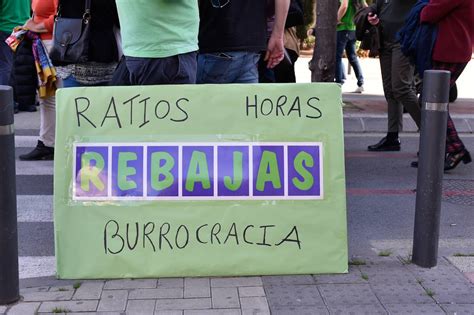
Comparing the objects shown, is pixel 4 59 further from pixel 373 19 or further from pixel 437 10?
pixel 437 10

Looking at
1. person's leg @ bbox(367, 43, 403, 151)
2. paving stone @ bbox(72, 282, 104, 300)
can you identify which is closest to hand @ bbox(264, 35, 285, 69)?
paving stone @ bbox(72, 282, 104, 300)

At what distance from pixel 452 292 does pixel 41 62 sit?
174 inches

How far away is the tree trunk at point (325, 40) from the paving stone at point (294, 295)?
306cm

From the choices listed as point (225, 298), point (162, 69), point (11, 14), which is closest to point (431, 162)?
point (225, 298)

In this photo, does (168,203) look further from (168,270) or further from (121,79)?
(121,79)

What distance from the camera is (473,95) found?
1135 centimetres

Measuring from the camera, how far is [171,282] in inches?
153

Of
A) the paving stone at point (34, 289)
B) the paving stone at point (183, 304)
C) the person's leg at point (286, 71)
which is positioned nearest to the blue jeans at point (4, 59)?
the person's leg at point (286, 71)

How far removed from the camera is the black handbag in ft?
17.1

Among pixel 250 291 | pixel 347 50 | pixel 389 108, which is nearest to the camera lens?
pixel 250 291

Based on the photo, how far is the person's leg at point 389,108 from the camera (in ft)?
24.0

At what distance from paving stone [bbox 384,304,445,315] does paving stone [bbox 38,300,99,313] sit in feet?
4.73

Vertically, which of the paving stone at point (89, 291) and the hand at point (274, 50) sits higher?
the hand at point (274, 50)

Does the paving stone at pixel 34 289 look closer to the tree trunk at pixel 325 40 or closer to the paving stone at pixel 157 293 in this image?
the paving stone at pixel 157 293
